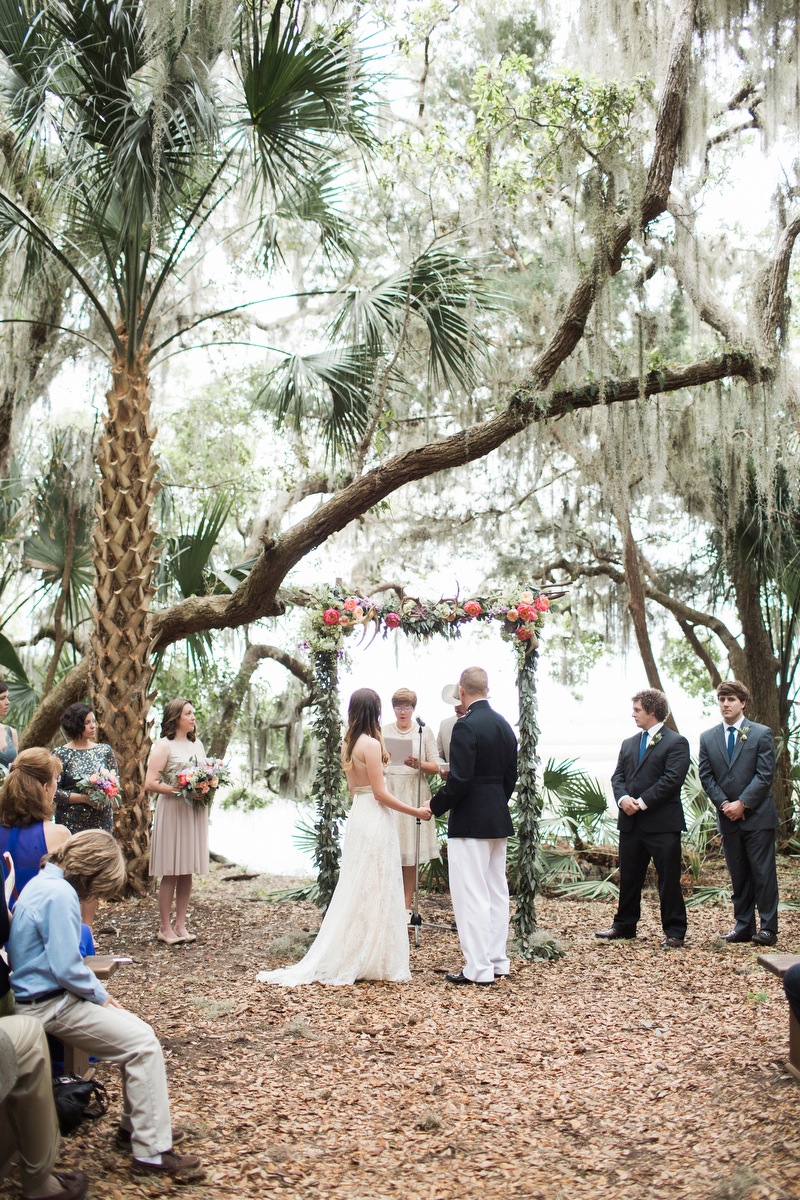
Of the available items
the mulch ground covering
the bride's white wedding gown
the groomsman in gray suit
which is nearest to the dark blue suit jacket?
the groomsman in gray suit

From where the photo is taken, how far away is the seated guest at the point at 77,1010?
3.20m

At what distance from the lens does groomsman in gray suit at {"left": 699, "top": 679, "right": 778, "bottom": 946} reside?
22.4 feet

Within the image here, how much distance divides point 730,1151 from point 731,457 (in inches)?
305

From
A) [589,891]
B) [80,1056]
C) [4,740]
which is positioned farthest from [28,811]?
[589,891]

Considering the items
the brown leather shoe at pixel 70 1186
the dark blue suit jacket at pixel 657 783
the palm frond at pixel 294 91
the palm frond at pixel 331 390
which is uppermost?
the palm frond at pixel 294 91

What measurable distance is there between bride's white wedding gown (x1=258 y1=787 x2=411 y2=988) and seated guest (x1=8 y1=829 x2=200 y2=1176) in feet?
9.05

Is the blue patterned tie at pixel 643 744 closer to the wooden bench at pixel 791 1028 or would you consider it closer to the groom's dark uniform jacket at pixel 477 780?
the groom's dark uniform jacket at pixel 477 780

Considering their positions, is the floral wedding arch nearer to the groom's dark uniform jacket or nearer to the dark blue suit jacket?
the dark blue suit jacket

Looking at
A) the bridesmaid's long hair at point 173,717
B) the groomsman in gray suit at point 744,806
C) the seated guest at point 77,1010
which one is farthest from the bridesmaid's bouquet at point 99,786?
the groomsman in gray suit at point 744,806

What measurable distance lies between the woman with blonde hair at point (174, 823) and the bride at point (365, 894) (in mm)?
1021

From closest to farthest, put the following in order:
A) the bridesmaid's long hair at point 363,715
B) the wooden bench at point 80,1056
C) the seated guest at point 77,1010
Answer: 1. the seated guest at point 77,1010
2. the wooden bench at point 80,1056
3. the bridesmaid's long hair at point 363,715

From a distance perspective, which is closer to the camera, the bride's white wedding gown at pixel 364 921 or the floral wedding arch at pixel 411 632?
the bride's white wedding gown at pixel 364 921

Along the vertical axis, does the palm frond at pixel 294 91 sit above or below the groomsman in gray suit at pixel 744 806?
above

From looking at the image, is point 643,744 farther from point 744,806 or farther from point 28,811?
point 28,811
